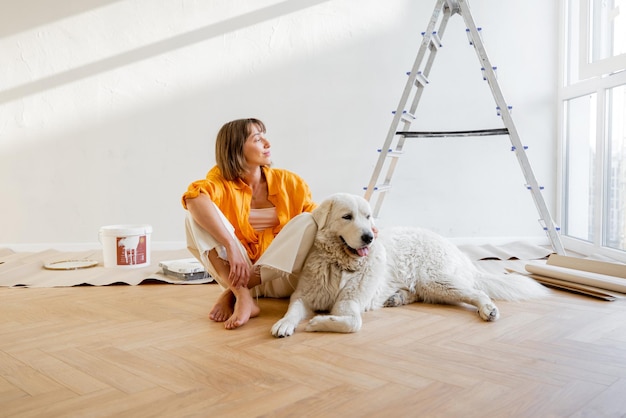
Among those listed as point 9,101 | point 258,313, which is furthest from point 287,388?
point 9,101

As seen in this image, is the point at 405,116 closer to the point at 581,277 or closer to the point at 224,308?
the point at 581,277

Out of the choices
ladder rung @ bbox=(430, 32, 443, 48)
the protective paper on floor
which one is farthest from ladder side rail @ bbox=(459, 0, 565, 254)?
the protective paper on floor

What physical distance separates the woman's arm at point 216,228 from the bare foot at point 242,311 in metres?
0.05

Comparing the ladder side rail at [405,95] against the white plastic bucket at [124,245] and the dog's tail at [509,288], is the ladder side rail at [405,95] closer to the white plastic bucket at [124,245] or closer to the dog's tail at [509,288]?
the dog's tail at [509,288]

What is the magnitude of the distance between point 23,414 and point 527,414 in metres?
1.08

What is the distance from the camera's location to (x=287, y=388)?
135 cm

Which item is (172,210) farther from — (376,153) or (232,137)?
(232,137)

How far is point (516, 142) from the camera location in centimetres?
297

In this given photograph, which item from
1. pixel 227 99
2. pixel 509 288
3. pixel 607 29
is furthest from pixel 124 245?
pixel 607 29

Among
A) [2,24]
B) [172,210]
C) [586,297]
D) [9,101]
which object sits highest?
[2,24]

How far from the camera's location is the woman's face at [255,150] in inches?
90.3

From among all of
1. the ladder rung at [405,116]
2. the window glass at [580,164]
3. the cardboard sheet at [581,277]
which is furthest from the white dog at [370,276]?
the window glass at [580,164]

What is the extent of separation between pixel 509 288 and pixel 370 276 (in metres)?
0.65

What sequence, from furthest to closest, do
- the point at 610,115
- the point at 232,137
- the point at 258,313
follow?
the point at 610,115 < the point at 232,137 < the point at 258,313
